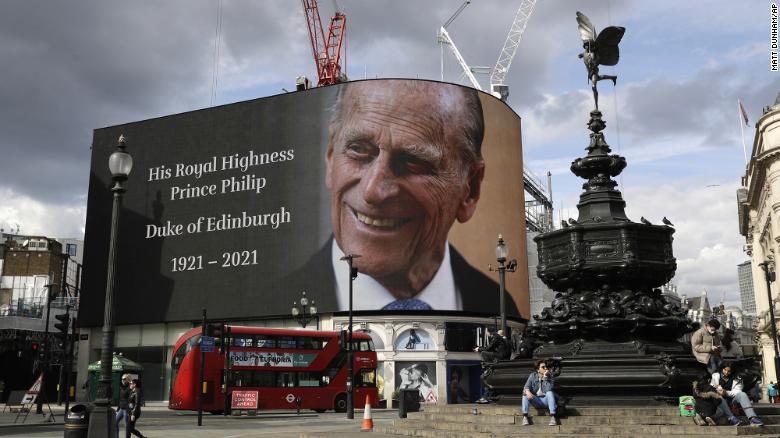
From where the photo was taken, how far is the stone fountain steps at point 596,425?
435 inches

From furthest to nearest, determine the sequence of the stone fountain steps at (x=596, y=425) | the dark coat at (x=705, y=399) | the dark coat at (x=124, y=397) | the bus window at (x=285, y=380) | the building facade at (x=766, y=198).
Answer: the building facade at (x=766, y=198), the bus window at (x=285, y=380), the dark coat at (x=124, y=397), the dark coat at (x=705, y=399), the stone fountain steps at (x=596, y=425)

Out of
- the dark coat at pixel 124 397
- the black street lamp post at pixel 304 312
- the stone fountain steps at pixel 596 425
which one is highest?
the black street lamp post at pixel 304 312

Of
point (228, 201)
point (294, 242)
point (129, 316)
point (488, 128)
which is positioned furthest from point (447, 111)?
point (129, 316)

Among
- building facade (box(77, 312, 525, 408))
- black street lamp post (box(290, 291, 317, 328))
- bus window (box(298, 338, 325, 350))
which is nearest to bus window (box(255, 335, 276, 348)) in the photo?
bus window (box(298, 338, 325, 350))

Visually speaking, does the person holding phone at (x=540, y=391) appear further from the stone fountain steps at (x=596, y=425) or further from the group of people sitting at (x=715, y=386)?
the group of people sitting at (x=715, y=386)

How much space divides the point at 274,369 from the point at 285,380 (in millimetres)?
921

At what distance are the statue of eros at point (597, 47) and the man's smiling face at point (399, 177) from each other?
37.9m

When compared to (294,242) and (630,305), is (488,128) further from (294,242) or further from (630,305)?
(630,305)

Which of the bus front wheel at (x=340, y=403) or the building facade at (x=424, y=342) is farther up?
the building facade at (x=424, y=342)

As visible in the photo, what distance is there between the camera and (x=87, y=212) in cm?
6481

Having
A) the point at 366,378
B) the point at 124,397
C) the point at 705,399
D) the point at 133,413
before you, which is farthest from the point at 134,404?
the point at 366,378

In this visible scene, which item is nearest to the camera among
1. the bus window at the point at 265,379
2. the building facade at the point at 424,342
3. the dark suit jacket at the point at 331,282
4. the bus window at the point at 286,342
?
the bus window at the point at 265,379

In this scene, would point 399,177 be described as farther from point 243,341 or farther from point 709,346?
point 709,346

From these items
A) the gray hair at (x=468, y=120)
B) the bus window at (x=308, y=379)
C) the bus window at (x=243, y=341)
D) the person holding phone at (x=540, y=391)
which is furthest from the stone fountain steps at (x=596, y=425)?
the gray hair at (x=468, y=120)
